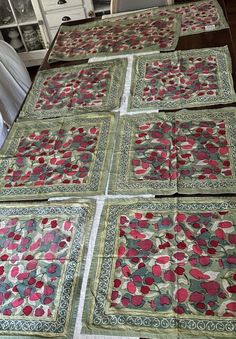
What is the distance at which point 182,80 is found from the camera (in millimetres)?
1498

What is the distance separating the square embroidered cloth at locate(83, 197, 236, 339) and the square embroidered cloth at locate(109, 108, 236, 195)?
6 centimetres

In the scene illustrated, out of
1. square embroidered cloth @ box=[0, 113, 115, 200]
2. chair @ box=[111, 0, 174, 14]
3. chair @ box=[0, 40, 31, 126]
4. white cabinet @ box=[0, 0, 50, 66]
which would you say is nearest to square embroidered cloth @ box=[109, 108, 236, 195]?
square embroidered cloth @ box=[0, 113, 115, 200]

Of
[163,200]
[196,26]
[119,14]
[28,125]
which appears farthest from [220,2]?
[163,200]

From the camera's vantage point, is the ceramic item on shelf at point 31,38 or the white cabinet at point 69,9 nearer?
the white cabinet at point 69,9

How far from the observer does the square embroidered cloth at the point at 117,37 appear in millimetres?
1765

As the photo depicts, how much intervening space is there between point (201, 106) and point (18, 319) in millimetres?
918

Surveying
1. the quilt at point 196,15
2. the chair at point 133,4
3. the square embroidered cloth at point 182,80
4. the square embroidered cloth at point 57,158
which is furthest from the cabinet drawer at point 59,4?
the square embroidered cloth at point 57,158

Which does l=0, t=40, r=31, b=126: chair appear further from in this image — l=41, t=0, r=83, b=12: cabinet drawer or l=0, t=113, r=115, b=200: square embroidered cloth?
l=0, t=113, r=115, b=200: square embroidered cloth

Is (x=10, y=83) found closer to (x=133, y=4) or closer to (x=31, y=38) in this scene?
(x=31, y=38)

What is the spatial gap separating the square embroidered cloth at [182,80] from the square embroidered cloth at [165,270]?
48cm

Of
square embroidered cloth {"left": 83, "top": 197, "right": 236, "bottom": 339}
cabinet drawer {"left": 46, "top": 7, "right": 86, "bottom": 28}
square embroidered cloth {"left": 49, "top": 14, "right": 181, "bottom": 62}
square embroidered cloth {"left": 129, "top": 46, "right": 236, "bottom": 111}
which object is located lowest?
cabinet drawer {"left": 46, "top": 7, "right": 86, "bottom": 28}

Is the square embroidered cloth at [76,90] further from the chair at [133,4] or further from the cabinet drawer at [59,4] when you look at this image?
the cabinet drawer at [59,4]

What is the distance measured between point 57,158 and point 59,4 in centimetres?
186

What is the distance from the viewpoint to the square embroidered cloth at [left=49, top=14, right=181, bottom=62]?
69.5 inches
